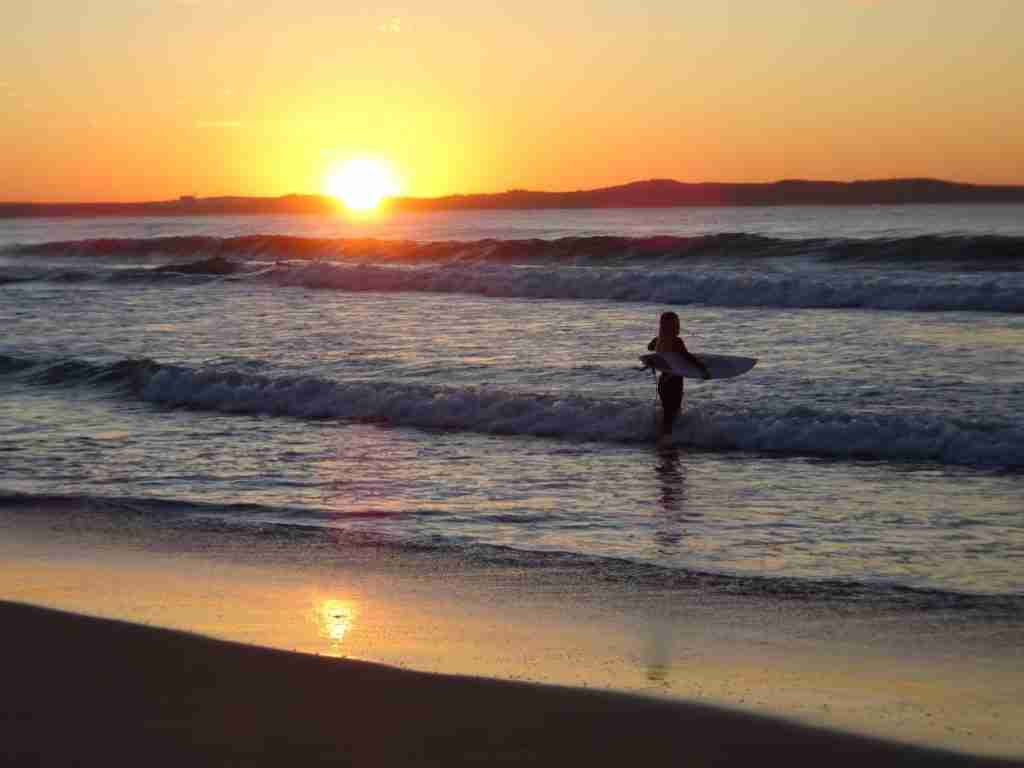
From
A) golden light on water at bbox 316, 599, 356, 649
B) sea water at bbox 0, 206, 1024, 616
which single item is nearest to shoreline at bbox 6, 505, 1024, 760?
golden light on water at bbox 316, 599, 356, 649

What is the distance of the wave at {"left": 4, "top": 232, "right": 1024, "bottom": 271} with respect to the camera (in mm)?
35156

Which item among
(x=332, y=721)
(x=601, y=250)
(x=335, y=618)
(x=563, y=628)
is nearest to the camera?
(x=332, y=721)

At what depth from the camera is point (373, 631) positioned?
6.91m

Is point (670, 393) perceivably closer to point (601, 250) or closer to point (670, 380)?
point (670, 380)

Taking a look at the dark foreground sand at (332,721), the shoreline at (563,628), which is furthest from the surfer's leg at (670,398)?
the dark foreground sand at (332,721)

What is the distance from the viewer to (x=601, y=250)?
4309 cm

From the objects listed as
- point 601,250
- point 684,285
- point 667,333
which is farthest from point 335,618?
point 601,250

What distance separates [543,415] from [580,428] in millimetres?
510

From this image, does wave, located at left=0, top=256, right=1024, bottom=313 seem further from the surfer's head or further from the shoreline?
the shoreline

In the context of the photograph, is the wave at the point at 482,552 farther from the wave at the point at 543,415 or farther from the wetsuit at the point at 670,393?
the wave at the point at 543,415

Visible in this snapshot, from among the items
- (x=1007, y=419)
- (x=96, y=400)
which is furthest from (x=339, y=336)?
(x=1007, y=419)

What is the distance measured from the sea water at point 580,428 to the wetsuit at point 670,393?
0.15 metres

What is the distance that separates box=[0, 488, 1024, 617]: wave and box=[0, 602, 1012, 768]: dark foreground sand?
2189 millimetres

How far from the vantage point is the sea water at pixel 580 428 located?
898 centimetres
